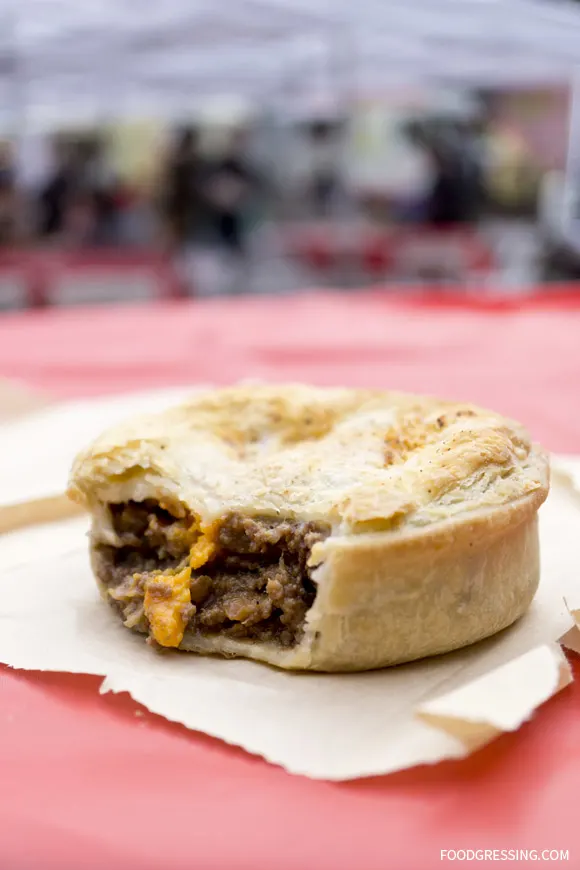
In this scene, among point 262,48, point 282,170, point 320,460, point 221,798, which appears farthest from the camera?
point 282,170

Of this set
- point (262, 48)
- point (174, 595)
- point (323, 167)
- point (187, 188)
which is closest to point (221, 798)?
point (174, 595)

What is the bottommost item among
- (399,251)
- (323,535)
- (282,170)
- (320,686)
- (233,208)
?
(399,251)

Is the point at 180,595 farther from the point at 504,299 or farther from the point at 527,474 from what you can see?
the point at 504,299

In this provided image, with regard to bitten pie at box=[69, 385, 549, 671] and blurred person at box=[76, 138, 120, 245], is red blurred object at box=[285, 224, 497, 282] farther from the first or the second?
bitten pie at box=[69, 385, 549, 671]

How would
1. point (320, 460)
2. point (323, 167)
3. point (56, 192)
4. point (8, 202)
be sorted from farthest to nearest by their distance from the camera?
point (323, 167), point (56, 192), point (8, 202), point (320, 460)

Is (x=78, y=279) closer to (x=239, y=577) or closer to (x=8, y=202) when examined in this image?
(x=8, y=202)

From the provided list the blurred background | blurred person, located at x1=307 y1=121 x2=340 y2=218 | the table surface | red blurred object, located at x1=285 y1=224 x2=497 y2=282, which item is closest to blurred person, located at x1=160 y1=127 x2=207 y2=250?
the blurred background

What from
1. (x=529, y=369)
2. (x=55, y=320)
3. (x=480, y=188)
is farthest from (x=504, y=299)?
(x=480, y=188)
